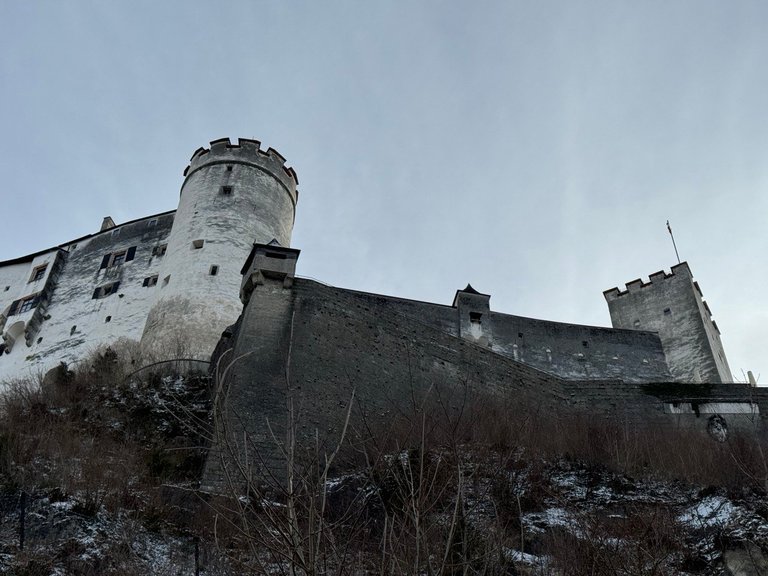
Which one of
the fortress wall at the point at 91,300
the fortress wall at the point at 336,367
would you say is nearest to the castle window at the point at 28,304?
the fortress wall at the point at 91,300

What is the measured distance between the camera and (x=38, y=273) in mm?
32094

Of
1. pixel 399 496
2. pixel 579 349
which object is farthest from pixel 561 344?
pixel 399 496

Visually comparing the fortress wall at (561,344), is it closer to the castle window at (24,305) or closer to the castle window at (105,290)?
the castle window at (105,290)

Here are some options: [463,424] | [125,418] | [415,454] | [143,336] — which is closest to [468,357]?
[463,424]

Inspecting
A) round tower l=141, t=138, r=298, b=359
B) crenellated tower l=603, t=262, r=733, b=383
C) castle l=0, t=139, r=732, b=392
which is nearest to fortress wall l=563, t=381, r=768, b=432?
castle l=0, t=139, r=732, b=392

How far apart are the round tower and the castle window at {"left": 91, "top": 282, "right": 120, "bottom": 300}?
6.70 ft

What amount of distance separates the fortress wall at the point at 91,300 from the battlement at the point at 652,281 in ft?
67.5

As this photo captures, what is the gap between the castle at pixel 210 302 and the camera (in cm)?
2461

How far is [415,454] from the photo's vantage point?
12.9 m

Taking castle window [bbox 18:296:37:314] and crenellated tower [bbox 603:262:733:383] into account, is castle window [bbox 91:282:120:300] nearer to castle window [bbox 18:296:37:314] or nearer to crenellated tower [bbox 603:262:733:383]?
castle window [bbox 18:296:37:314]

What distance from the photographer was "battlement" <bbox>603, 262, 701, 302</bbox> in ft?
112

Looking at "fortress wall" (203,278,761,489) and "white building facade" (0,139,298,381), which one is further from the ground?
"white building facade" (0,139,298,381)

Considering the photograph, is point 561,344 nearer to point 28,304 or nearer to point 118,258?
point 118,258

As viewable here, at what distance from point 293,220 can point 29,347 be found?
1120 centimetres
